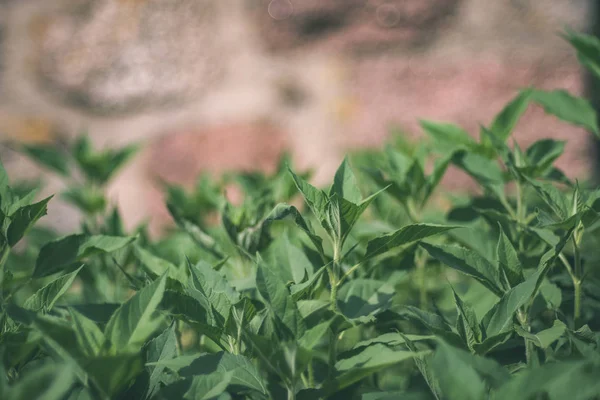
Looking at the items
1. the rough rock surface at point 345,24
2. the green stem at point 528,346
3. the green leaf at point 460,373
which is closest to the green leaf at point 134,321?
the green leaf at point 460,373

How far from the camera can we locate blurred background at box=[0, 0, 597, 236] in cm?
180

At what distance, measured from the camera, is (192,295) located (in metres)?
0.57

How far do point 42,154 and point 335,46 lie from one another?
3.39 ft

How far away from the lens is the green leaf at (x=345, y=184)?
633 millimetres

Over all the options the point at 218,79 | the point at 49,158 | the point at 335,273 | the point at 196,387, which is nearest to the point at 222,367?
the point at 196,387

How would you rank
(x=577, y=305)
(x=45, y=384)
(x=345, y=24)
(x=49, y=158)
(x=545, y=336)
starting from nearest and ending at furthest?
(x=45, y=384) → (x=545, y=336) → (x=577, y=305) → (x=49, y=158) → (x=345, y=24)

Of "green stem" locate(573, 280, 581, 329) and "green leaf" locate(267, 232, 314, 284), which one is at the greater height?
"green leaf" locate(267, 232, 314, 284)

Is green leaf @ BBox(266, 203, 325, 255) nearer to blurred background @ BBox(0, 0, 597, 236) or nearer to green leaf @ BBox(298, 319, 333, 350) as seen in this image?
green leaf @ BBox(298, 319, 333, 350)

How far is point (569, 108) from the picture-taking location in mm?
823

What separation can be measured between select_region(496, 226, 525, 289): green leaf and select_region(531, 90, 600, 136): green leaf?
31 centimetres

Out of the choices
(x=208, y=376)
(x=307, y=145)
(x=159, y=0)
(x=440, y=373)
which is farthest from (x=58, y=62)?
(x=440, y=373)

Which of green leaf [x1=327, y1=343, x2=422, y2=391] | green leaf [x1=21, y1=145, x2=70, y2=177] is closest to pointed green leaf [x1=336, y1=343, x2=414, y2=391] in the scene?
green leaf [x1=327, y1=343, x2=422, y2=391]

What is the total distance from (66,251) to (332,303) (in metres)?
0.31

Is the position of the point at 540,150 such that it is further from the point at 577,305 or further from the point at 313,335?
the point at 313,335
